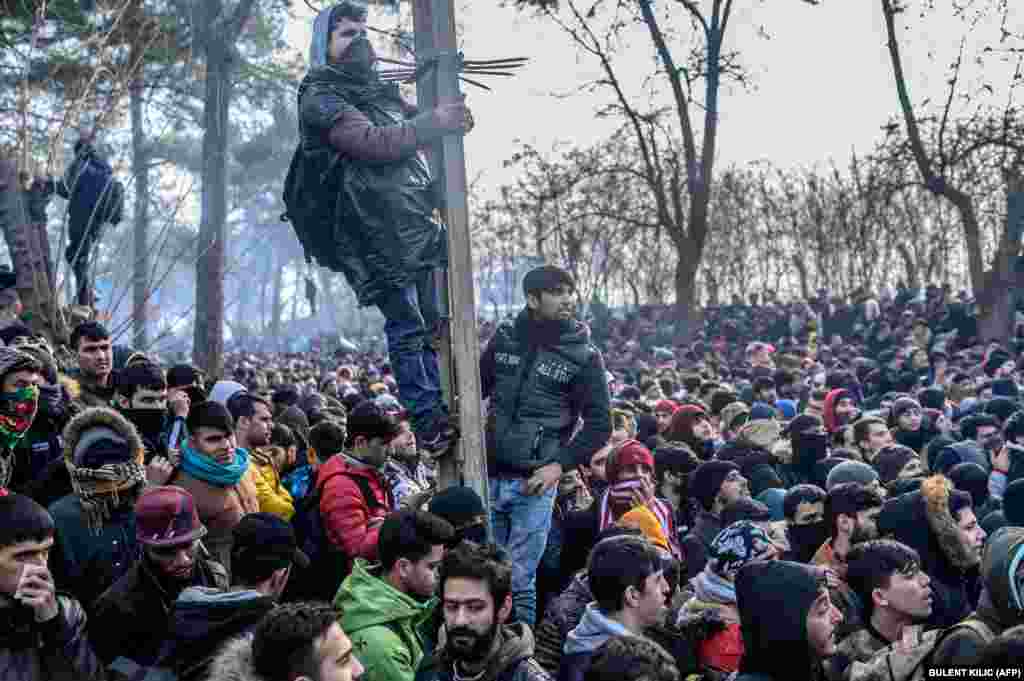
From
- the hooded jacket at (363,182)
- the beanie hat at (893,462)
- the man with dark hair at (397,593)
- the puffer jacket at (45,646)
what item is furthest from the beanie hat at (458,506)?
the beanie hat at (893,462)

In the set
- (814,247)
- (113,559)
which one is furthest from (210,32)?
(814,247)

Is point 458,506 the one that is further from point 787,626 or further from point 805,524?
point 805,524

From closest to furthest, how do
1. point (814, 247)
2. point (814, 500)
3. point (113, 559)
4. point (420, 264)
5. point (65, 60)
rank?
point (113, 559)
point (420, 264)
point (814, 500)
point (65, 60)
point (814, 247)

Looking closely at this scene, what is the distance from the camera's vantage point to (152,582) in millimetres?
4516

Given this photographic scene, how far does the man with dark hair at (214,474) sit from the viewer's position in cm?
547

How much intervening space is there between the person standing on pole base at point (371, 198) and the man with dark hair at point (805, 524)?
2.07 meters

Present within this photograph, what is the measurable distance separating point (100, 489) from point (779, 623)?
259cm

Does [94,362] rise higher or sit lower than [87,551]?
higher

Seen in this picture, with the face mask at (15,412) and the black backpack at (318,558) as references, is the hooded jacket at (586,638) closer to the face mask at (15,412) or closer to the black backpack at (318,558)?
the black backpack at (318,558)

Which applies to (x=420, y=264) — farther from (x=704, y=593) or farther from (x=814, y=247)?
(x=814, y=247)

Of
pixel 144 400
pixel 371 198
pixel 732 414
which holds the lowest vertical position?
pixel 732 414

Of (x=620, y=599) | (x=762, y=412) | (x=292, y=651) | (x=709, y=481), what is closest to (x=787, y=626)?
(x=620, y=599)

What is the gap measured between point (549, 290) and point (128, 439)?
1938 mm

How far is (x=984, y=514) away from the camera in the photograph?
26.7ft
